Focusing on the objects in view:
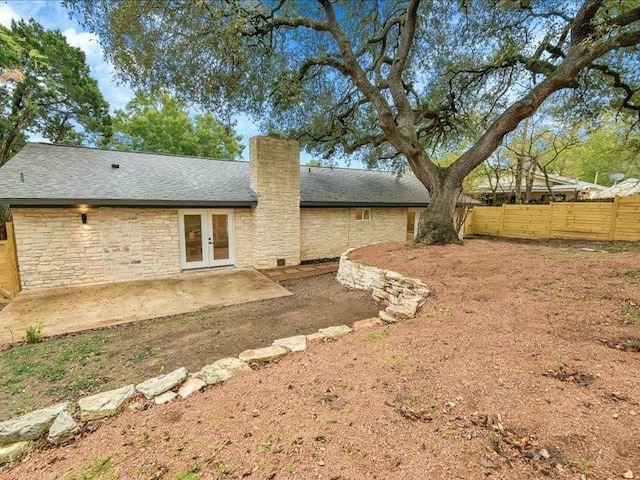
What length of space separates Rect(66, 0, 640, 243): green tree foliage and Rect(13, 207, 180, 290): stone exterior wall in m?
3.55

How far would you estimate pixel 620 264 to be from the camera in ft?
15.9

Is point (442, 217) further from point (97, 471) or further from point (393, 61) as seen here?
point (97, 471)

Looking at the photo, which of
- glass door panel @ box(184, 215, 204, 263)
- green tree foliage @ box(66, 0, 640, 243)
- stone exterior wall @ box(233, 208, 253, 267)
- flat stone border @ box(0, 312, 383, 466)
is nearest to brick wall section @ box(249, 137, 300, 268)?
stone exterior wall @ box(233, 208, 253, 267)

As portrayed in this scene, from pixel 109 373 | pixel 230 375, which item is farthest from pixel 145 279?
pixel 230 375

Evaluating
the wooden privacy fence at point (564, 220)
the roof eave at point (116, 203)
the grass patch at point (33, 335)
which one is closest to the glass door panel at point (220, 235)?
the roof eave at point (116, 203)

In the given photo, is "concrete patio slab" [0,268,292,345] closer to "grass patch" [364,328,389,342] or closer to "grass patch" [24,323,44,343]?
"grass patch" [24,323,44,343]

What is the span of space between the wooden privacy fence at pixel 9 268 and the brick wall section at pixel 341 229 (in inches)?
295

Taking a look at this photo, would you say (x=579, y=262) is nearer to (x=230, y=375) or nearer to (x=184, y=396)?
(x=230, y=375)

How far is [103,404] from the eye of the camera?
2.55m

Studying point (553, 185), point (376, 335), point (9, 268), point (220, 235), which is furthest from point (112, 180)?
point (553, 185)

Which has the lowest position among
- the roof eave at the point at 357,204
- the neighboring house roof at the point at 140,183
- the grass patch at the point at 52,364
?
the grass patch at the point at 52,364

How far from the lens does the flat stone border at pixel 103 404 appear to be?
2.22m

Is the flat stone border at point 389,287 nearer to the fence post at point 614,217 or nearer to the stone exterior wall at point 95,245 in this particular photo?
the stone exterior wall at point 95,245

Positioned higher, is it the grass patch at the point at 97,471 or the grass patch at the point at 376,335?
the grass patch at the point at 376,335
